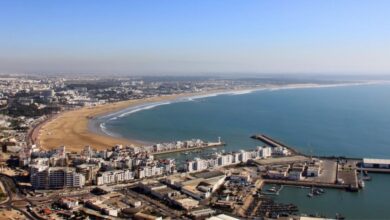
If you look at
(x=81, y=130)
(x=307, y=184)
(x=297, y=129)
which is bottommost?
(x=307, y=184)

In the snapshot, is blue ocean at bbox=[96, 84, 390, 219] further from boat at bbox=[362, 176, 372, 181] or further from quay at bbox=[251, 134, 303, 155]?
quay at bbox=[251, 134, 303, 155]

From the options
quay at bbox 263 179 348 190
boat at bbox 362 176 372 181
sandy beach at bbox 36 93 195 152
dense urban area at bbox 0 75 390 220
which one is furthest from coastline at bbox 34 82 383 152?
boat at bbox 362 176 372 181

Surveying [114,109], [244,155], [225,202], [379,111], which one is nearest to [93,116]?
[114,109]

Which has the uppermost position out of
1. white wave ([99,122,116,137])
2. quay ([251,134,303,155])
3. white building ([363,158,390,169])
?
white building ([363,158,390,169])

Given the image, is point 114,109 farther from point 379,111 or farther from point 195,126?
point 379,111

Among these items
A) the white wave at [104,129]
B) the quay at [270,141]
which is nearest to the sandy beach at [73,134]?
the white wave at [104,129]

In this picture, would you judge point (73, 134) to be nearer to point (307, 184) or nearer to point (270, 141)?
point (270, 141)

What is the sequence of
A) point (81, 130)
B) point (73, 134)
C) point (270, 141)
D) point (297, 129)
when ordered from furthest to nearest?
1. point (297, 129)
2. point (81, 130)
3. point (73, 134)
4. point (270, 141)

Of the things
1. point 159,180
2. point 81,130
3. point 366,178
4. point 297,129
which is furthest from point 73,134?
point 366,178
